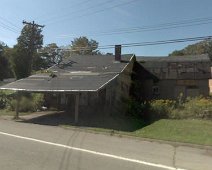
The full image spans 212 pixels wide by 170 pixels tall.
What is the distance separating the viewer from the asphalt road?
10617 millimetres

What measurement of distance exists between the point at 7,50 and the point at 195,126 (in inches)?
2761

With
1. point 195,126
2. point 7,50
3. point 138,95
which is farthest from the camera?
point 7,50

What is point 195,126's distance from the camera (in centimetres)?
2034

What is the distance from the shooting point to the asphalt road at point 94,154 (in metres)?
10.6

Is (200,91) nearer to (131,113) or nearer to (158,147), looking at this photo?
(131,113)

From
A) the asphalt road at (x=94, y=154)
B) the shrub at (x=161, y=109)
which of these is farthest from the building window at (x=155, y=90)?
the asphalt road at (x=94, y=154)

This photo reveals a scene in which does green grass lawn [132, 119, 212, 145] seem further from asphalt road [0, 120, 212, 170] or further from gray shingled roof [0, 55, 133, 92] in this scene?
gray shingled roof [0, 55, 133, 92]

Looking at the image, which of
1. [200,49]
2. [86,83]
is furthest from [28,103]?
[200,49]

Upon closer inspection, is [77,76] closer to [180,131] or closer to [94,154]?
[180,131]

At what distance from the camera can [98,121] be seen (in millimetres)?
24719

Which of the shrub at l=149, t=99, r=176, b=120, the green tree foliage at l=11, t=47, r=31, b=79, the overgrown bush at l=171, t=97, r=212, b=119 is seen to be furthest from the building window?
the green tree foliage at l=11, t=47, r=31, b=79

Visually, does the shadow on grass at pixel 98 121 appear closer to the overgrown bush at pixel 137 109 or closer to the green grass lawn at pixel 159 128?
the green grass lawn at pixel 159 128

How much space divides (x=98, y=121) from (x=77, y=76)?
578 centimetres

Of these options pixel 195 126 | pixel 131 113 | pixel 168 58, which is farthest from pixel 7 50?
pixel 195 126
